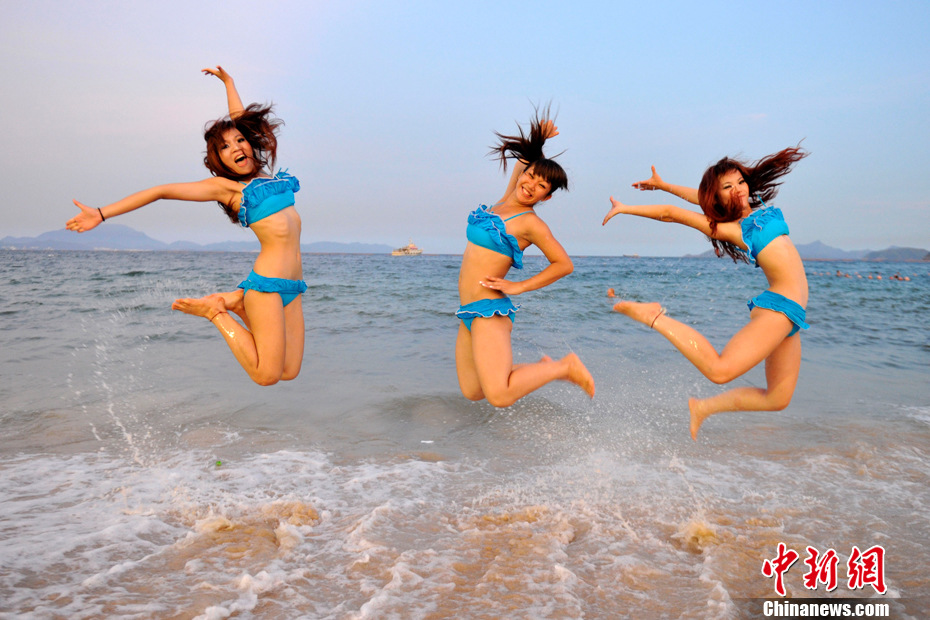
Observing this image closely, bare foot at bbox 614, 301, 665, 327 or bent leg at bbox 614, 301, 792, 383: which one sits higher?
bare foot at bbox 614, 301, 665, 327

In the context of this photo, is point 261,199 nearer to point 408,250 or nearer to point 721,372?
point 721,372

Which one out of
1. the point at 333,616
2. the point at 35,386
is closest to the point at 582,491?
the point at 333,616

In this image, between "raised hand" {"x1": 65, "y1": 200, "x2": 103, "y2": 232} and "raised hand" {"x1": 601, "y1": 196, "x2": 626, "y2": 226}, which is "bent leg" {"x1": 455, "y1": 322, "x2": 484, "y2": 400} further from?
"raised hand" {"x1": 65, "y1": 200, "x2": 103, "y2": 232}

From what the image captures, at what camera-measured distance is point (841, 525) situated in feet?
16.5

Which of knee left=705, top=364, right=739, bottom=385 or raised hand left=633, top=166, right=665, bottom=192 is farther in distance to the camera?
raised hand left=633, top=166, right=665, bottom=192

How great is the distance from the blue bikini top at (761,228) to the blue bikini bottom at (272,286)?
3.70 metres

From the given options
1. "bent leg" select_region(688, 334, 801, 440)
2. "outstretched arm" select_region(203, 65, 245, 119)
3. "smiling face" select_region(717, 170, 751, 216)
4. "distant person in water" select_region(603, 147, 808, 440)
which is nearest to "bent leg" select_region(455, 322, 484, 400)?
"distant person in water" select_region(603, 147, 808, 440)

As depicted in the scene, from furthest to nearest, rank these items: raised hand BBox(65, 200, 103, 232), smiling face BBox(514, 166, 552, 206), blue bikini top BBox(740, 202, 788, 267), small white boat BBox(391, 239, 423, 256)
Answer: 1. small white boat BBox(391, 239, 423, 256)
2. smiling face BBox(514, 166, 552, 206)
3. blue bikini top BBox(740, 202, 788, 267)
4. raised hand BBox(65, 200, 103, 232)

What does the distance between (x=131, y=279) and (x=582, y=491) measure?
28.1m

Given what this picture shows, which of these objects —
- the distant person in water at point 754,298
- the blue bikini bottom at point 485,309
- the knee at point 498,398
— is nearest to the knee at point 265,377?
the blue bikini bottom at point 485,309

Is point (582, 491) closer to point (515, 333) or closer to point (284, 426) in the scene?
point (284, 426)

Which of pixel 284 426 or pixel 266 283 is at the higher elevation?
pixel 266 283

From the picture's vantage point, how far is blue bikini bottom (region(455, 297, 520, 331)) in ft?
17.1

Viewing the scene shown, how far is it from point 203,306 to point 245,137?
153 cm
